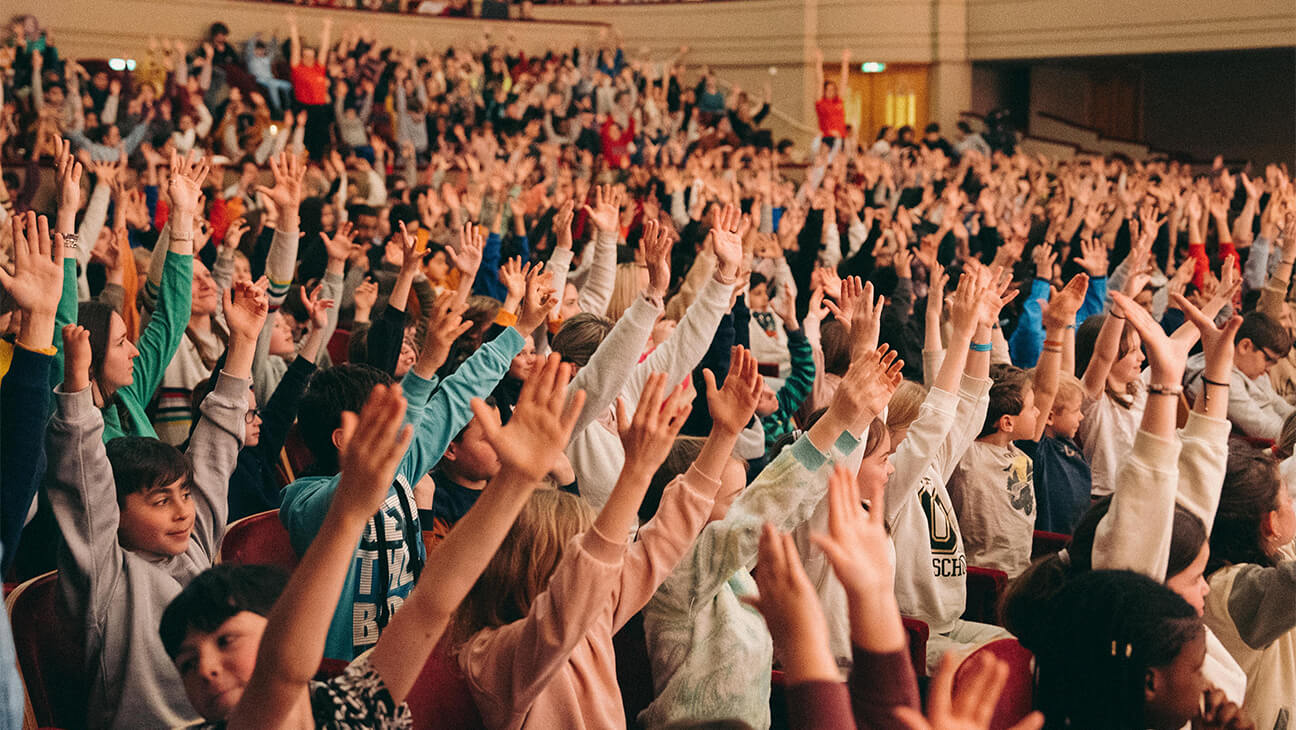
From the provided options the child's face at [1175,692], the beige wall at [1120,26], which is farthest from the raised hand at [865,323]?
the beige wall at [1120,26]

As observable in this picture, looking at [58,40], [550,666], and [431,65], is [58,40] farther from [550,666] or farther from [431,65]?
[550,666]

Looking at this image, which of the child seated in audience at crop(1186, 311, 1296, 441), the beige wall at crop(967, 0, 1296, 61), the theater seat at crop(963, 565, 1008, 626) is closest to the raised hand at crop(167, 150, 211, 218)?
the theater seat at crop(963, 565, 1008, 626)

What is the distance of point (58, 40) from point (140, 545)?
13.4m

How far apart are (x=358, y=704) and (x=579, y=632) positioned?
1.10ft

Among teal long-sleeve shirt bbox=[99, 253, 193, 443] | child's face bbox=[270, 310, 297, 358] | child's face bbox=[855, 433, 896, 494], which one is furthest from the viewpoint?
child's face bbox=[270, 310, 297, 358]

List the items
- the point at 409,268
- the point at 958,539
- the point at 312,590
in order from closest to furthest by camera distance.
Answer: the point at 312,590, the point at 958,539, the point at 409,268

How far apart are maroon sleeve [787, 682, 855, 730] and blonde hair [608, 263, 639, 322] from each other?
11.8 ft

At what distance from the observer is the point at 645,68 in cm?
1705

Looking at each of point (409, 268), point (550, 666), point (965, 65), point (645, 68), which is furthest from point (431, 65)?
point (550, 666)

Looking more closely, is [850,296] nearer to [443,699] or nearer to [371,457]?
[443,699]

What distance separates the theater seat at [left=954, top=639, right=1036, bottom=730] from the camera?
6.31ft

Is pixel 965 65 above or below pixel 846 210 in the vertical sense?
above

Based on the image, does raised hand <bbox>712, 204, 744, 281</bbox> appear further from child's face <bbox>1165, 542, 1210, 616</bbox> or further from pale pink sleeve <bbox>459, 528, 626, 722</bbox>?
pale pink sleeve <bbox>459, 528, 626, 722</bbox>

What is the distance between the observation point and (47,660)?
2.14 m
